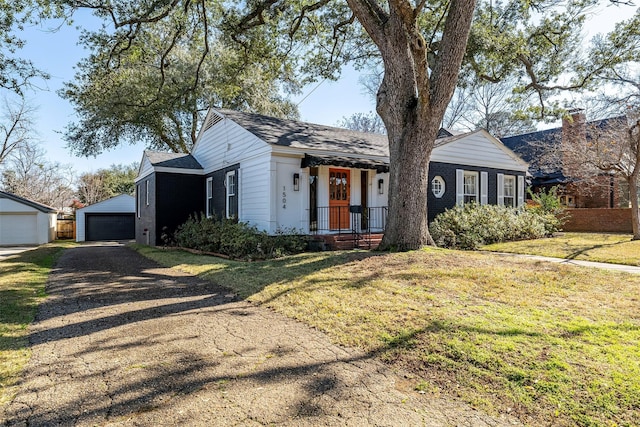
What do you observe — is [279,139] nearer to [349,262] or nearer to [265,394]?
[349,262]

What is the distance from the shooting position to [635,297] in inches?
190

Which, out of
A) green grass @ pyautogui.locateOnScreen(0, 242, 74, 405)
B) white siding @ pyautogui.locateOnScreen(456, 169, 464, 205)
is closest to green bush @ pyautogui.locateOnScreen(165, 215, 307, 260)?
green grass @ pyautogui.locateOnScreen(0, 242, 74, 405)

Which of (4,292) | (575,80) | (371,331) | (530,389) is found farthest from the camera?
(575,80)

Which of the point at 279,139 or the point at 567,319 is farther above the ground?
the point at 279,139

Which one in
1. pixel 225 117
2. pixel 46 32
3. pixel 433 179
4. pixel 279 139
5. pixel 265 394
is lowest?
pixel 265 394

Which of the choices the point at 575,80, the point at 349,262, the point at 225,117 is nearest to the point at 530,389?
the point at 349,262

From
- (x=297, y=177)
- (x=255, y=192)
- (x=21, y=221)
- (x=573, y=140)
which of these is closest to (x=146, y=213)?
(x=255, y=192)

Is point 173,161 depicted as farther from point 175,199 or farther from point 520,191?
point 520,191

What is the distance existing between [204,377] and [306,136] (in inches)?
402

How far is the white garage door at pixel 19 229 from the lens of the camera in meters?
20.9

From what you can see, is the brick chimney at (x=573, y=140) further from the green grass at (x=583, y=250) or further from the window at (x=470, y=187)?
the green grass at (x=583, y=250)

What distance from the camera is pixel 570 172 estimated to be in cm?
1781

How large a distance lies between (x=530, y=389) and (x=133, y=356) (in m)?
3.33

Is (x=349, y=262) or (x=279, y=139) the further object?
(x=279, y=139)
